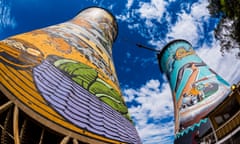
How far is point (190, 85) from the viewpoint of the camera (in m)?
14.3

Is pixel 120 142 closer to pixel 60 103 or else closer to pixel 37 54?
pixel 60 103

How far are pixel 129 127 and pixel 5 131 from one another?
439 cm

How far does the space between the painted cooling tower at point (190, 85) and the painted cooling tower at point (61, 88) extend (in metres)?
5.16

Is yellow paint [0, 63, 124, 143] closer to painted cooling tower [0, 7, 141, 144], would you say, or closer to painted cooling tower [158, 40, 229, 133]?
painted cooling tower [0, 7, 141, 144]

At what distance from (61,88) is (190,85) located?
8.95 m

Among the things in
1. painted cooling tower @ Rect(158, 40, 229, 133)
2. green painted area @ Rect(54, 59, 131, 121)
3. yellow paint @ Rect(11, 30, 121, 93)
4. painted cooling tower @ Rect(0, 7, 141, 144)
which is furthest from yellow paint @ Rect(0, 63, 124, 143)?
painted cooling tower @ Rect(158, 40, 229, 133)

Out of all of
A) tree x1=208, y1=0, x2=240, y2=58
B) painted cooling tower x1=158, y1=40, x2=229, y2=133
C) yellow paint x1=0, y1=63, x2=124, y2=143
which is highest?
painted cooling tower x1=158, y1=40, x2=229, y2=133

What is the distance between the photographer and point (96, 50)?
37.4ft

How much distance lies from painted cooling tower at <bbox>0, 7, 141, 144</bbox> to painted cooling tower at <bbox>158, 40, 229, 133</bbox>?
5.16m

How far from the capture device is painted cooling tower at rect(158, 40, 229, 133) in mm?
12852

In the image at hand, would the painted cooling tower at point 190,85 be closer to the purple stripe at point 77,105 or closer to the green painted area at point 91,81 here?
the green painted area at point 91,81

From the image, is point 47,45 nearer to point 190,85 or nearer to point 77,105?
point 77,105

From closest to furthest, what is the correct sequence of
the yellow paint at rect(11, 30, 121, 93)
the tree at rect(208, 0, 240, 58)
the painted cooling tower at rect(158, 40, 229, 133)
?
the tree at rect(208, 0, 240, 58) < the yellow paint at rect(11, 30, 121, 93) < the painted cooling tower at rect(158, 40, 229, 133)

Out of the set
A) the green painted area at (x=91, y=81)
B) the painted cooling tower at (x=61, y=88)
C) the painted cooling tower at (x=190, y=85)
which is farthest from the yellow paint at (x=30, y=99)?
the painted cooling tower at (x=190, y=85)
